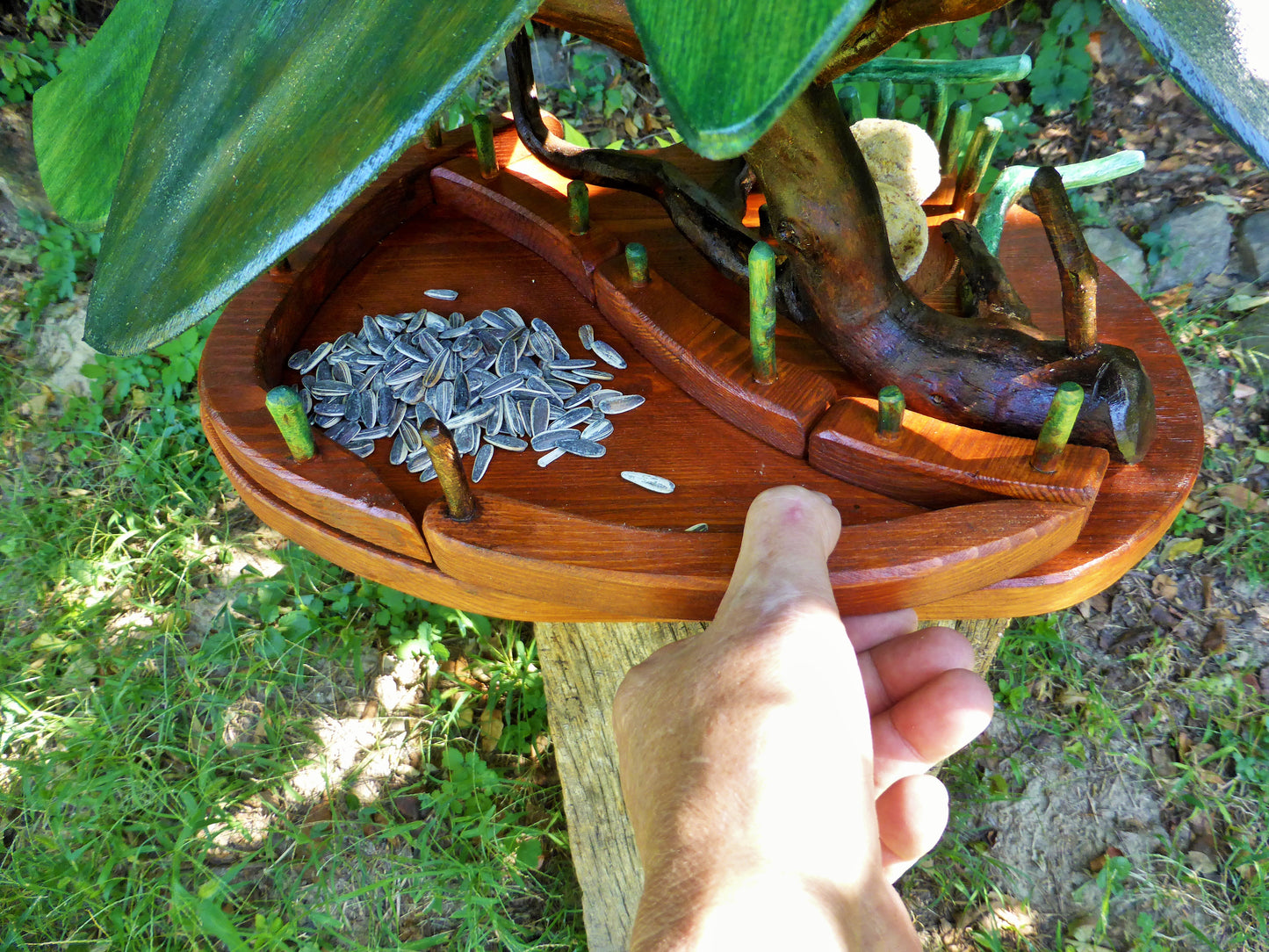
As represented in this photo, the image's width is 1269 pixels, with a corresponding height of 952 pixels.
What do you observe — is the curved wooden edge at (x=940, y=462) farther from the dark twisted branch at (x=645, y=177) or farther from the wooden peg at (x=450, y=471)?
the wooden peg at (x=450, y=471)

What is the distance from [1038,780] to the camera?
1.48m

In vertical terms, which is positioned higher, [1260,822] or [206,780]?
[206,780]

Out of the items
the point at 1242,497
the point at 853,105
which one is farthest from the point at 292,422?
the point at 1242,497

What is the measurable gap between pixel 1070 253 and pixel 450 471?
0.62 meters

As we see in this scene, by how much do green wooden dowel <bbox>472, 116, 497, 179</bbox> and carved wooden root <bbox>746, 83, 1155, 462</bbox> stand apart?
48 centimetres

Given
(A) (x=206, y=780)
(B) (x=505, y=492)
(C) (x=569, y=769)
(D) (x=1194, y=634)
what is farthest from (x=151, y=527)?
(D) (x=1194, y=634)

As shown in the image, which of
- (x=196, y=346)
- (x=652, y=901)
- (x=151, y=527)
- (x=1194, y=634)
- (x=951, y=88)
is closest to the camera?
(x=652, y=901)

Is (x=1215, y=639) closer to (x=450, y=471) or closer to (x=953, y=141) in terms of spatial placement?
(x=953, y=141)

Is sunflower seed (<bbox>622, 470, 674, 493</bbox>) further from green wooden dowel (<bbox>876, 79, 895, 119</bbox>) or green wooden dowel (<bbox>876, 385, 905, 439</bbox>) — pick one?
green wooden dowel (<bbox>876, 79, 895, 119</bbox>)

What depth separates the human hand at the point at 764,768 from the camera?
1.98 feet

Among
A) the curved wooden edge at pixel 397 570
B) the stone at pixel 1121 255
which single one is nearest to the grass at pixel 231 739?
the curved wooden edge at pixel 397 570

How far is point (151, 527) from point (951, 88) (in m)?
2.12

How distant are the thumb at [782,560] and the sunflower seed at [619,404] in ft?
0.80

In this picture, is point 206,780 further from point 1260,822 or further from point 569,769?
point 1260,822
